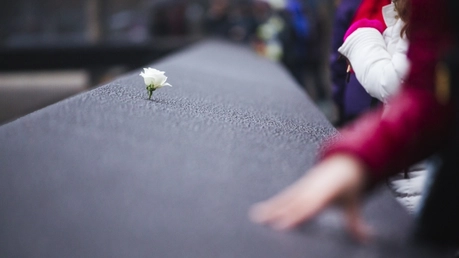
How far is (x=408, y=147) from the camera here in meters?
1.15

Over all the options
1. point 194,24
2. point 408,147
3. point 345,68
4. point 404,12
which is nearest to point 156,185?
point 408,147

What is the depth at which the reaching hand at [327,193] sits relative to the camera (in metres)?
1.12

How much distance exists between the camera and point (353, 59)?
187cm

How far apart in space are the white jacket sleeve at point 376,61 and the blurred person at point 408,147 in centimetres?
45

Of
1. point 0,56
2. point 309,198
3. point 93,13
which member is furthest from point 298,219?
A: point 93,13

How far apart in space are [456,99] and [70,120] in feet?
3.63

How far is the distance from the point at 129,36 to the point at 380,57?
15103mm

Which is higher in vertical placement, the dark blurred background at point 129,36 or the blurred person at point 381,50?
the dark blurred background at point 129,36

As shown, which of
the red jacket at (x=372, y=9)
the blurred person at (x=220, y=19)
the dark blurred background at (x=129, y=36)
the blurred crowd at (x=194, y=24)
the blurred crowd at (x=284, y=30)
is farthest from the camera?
the blurred person at (x=220, y=19)

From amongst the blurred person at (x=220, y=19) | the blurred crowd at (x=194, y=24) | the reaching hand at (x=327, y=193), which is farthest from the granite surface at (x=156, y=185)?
the blurred person at (x=220, y=19)

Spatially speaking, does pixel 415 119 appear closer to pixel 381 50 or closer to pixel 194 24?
pixel 381 50

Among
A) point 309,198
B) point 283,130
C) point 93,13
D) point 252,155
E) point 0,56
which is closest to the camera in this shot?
point 309,198

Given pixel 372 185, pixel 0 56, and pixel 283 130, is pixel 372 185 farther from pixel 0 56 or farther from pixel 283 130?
pixel 0 56

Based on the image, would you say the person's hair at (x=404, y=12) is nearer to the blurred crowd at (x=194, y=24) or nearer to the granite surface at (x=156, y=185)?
the granite surface at (x=156, y=185)
